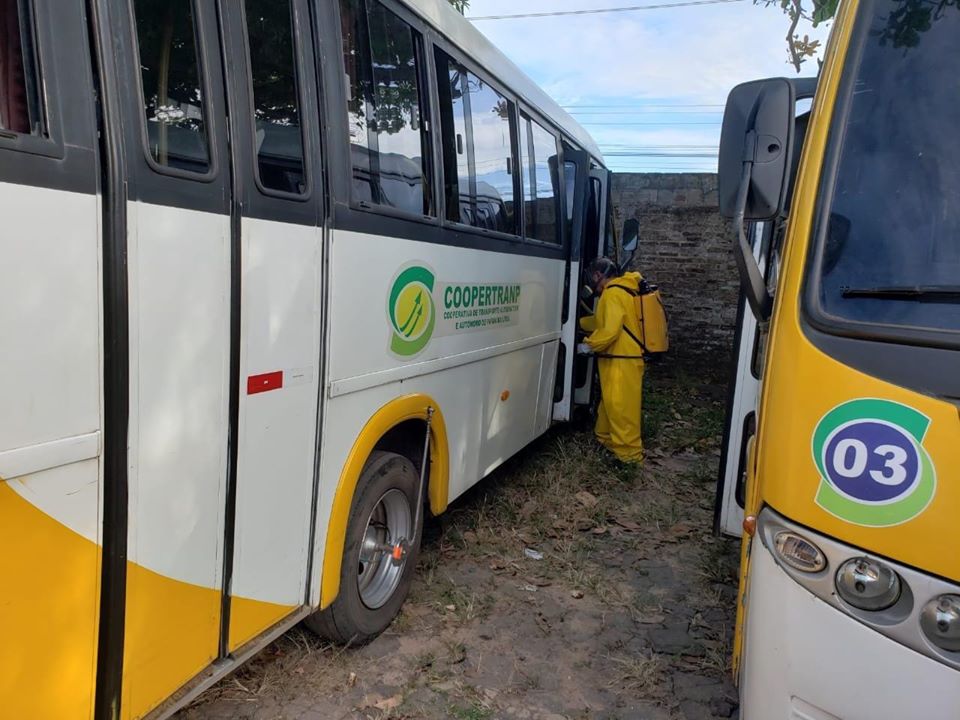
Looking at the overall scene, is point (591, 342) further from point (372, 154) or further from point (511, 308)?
point (372, 154)

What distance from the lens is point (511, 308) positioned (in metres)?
5.04

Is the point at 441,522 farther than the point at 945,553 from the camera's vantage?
Yes

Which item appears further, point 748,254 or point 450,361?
point 450,361

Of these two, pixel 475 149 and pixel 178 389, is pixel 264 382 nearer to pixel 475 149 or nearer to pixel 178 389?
pixel 178 389

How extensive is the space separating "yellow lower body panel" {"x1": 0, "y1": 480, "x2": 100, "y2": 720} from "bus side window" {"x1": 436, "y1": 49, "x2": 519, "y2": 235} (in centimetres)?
257

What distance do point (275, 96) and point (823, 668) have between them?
2448mm

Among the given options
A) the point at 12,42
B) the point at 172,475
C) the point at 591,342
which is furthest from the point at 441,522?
the point at 12,42

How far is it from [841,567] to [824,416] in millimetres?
374

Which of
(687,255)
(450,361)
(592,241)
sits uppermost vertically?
(592,241)

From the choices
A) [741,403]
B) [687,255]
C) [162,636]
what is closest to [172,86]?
[162,636]

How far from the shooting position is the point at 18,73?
1.73 meters

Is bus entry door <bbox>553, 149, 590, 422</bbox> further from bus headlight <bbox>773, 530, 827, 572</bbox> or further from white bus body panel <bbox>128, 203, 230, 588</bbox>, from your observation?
bus headlight <bbox>773, 530, 827, 572</bbox>

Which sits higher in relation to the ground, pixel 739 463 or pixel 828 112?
pixel 828 112

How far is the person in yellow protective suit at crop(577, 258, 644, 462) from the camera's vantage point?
6.32 m
